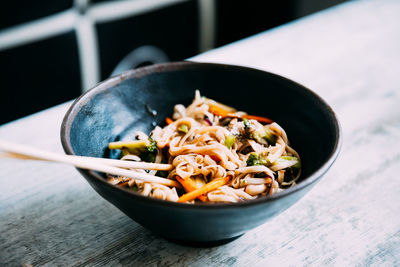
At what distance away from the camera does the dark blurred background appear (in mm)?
2969

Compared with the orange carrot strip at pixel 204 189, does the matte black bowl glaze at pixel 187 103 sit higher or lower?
higher

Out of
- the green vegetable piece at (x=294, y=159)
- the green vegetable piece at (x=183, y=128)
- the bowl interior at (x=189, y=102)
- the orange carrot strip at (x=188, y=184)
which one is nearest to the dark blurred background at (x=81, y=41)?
the bowl interior at (x=189, y=102)

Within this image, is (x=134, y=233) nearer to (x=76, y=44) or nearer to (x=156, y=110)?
(x=156, y=110)

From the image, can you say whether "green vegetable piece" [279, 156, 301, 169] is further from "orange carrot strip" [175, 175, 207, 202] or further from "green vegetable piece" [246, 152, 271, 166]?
"orange carrot strip" [175, 175, 207, 202]

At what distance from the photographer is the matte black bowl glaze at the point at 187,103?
0.83 meters

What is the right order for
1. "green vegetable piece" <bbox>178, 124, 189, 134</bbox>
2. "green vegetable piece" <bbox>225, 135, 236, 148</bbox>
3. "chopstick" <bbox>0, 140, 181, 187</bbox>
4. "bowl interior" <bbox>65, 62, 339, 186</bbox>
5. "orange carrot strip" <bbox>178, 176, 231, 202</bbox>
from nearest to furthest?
"chopstick" <bbox>0, 140, 181, 187</bbox>, "orange carrot strip" <bbox>178, 176, 231, 202</bbox>, "bowl interior" <bbox>65, 62, 339, 186</bbox>, "green vegetable piece" <bbox>225, 135, 236, 148</bbox>, "green vegetable piece" <bbox>178, 124, 189, 134</bbox>

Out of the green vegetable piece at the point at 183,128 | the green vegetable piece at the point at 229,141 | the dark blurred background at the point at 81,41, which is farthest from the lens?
the dark blurred background at the point at 81,41

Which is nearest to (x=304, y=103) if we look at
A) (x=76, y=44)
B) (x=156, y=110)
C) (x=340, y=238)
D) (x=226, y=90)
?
(x=226, y=90)

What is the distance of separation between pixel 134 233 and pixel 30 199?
42cm

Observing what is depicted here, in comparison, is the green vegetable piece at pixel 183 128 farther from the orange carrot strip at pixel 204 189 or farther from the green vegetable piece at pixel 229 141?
the orange carrot strip at pixel 204 189

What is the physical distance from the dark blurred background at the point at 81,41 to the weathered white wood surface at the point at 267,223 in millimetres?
1558

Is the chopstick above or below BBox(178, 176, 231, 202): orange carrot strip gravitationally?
above

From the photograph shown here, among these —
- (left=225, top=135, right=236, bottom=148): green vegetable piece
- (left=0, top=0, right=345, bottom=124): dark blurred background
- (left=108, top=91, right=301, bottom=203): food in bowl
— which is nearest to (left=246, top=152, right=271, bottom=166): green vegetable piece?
(left=108, top=91, right=301, bottom=203): food in bowl

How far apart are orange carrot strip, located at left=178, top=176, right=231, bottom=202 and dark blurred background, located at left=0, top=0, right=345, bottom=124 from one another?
98.1 inches
